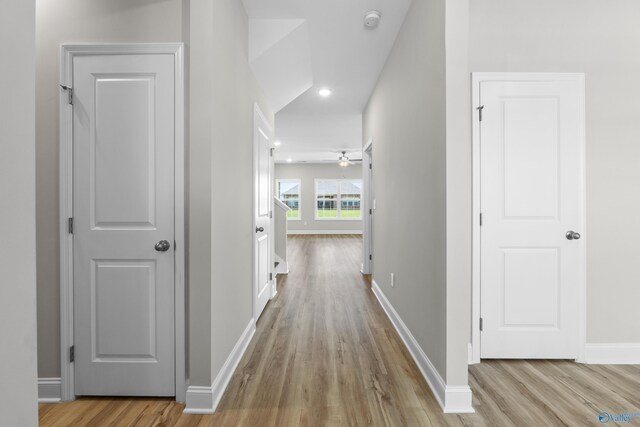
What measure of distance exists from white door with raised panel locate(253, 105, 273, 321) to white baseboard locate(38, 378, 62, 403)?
4.57 feet

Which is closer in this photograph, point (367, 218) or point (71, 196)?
point (71, 196)

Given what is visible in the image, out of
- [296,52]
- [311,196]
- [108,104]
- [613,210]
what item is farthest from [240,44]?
[311,196]

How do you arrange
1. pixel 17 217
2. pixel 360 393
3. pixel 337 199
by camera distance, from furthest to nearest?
pixel 337 199 < pixel 360 393 < pixel 17 217

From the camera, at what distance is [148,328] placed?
1.75 m

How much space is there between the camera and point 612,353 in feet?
7.12

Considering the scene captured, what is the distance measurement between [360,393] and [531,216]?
5.63 feet

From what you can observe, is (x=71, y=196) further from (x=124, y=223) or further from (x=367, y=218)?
(x=367, y=218)

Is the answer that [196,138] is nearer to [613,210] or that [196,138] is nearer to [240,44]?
[240,44]

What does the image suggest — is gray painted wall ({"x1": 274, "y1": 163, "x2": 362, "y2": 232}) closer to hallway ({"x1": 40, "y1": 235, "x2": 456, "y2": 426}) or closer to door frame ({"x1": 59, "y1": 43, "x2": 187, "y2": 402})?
hallway ({"x1": 40, "y1": 235, "x2": 456, "y2": 426})

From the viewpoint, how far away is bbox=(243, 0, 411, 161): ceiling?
2.41m

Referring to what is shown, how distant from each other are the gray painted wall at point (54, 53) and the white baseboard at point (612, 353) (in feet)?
11.3

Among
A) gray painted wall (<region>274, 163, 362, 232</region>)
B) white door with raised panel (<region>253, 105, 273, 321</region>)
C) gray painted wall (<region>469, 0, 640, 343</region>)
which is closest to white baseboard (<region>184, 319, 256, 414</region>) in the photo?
white door with raised panel (<region>253, 105, 273, 321</region>)

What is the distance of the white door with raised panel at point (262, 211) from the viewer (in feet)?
9.35

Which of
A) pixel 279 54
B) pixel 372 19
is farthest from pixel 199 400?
pixel 372 19
